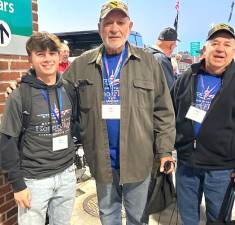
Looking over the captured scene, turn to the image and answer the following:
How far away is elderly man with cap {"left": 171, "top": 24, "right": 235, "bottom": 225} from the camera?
2410 millimetres

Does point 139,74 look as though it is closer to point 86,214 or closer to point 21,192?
point 21,192

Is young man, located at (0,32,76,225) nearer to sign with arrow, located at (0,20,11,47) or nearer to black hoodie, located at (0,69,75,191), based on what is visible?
black hoodie, located at (0,69,75,191)

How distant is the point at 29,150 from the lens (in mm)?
2230

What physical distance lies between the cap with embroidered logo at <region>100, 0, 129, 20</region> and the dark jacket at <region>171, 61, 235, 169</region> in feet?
2.39

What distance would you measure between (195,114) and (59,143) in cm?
108

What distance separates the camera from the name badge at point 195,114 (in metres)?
2.49

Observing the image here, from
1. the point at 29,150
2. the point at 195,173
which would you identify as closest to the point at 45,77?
the point at 29,150

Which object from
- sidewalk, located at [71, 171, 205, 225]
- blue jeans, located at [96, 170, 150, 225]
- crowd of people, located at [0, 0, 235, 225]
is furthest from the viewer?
sidewalk, located at [71, 171, 205, 225]

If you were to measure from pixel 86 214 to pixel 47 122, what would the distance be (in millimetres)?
1952

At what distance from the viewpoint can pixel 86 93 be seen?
2480mm

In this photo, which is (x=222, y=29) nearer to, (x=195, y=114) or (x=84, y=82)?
(x=195, y=114)

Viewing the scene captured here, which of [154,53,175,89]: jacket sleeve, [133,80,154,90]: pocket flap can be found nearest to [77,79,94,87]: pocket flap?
[133,80,154,90]: pocket flap

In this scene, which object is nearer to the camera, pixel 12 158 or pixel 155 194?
pixel 12 158

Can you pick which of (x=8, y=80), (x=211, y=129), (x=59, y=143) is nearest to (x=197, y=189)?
(x=211, y=129)
